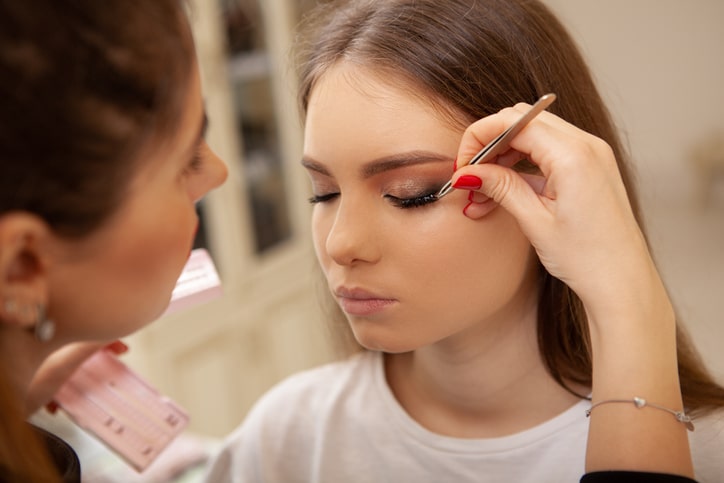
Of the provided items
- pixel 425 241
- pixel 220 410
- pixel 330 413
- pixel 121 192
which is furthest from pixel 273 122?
pixel 121 192

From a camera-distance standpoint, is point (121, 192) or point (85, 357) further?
point (85, 357)

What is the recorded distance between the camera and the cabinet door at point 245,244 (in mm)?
2344

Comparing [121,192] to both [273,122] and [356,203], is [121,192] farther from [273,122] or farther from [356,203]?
[273,122]

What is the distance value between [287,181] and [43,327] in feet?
7.19

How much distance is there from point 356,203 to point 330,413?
420 mm

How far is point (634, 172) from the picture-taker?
1.03 m

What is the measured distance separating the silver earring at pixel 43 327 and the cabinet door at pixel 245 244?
160 centimetres

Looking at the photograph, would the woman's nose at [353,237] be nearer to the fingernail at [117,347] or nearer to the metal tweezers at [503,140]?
the metal tweezers at [503,140]

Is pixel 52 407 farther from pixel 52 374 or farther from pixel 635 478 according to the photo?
pixel 635 478

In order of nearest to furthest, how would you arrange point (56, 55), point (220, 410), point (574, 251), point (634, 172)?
1. point (56, 55)
2. point (574, 251)
3. point (634, 172)
4. point (220, 410)

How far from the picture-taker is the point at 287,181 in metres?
2.79

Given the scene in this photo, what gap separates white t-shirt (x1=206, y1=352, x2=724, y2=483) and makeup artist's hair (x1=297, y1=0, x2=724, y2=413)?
0.08 m

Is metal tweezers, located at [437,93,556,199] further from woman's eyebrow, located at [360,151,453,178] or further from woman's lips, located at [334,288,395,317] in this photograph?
woman's lips, located at [334,288,395,317]

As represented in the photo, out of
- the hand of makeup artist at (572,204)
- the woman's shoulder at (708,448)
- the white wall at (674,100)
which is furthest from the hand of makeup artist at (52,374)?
the white wall at (674,100)
